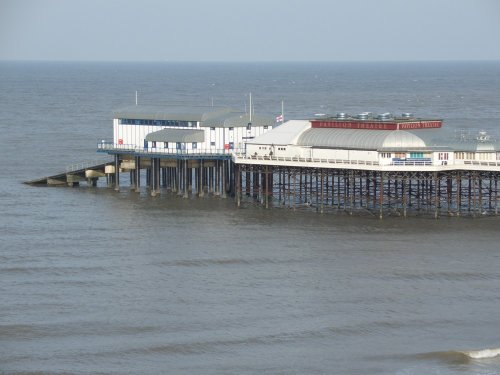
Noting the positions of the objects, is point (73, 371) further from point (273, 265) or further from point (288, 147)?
point (288, 147)

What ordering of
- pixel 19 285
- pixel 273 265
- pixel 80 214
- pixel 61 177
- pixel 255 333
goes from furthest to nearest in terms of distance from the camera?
1. pixel 61 177
2. pixel 80 214
3. pixel 273 265
4. pixel 19 285
5. pixel 255 333

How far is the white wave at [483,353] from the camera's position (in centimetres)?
5519

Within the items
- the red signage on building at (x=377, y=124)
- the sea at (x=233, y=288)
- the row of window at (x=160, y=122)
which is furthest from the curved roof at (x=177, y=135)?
the red signage on building at (x=377, y=124)

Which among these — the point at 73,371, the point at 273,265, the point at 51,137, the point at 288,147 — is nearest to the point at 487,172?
the point at 288,147

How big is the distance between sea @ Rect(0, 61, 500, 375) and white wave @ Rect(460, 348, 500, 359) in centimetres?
10

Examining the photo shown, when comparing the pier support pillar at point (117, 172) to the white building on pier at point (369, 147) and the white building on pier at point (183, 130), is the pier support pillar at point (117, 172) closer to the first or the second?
the white building on pier at point (183, 130)

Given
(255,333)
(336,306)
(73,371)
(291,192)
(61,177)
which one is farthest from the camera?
(61,177)

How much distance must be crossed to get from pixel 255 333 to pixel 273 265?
1331 cm

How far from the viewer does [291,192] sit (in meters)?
93.9

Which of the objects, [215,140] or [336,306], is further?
[215,140]

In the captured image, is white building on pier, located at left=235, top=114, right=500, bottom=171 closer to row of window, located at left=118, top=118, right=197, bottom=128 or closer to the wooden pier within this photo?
the wooden pier

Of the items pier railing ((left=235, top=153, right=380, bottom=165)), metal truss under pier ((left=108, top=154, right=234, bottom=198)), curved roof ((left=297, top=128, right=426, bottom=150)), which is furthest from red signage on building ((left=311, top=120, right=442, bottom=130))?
metal truss under pier ((left=108, top=154, right=234, bottom=198))

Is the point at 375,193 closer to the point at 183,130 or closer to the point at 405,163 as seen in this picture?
the point at 405,163

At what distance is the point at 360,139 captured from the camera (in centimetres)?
8706
